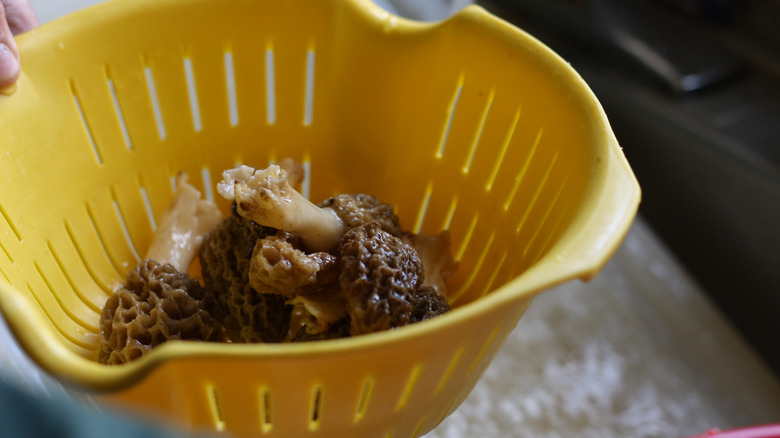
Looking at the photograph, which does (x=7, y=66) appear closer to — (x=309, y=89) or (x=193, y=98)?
(x=193, y=98)

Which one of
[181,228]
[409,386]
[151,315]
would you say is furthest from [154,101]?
[409,386]

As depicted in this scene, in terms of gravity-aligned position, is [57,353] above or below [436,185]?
above

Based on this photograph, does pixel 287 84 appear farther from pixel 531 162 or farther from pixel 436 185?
pixel 531 162

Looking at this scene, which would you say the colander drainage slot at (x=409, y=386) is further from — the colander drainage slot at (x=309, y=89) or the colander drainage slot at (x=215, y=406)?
the colander drainage slot at (x=309, y=89)

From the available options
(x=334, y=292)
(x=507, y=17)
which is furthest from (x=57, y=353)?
(x=507, y=17)

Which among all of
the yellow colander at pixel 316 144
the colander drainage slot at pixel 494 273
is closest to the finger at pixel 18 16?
the yellow colander at pixel 316 144

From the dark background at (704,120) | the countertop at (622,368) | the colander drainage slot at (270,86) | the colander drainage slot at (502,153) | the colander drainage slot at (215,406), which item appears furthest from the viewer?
the dark background at (704,120)

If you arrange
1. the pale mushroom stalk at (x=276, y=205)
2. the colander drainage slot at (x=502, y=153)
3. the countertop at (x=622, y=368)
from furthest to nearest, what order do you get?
1. the countertop at (x=622, y=368)
2. the colander drainage slot at (x=502, y=153)
3. the pale mushroom stalk at (x=276, y=205)
